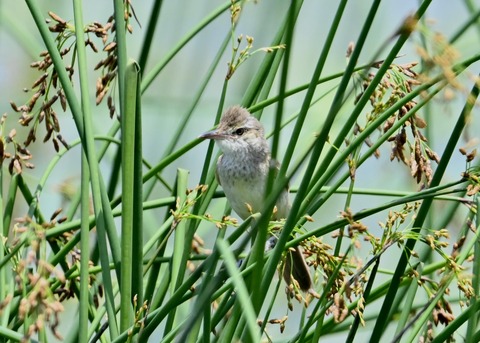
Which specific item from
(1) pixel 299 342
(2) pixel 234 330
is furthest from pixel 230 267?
(1) pixel 299 342

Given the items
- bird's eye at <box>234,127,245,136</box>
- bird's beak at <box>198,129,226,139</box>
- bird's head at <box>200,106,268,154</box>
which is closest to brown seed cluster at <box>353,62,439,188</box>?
bird's beak at <box>198,129,226,139</box>

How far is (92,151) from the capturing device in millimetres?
1635

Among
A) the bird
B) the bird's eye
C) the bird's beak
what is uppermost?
the bird's beak

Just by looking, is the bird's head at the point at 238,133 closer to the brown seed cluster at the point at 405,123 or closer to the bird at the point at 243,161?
the bird at the point at 243,161

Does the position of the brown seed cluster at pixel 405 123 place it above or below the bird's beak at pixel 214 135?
above

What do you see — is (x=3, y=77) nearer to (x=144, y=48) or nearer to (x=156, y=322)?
(x=144, y=48)

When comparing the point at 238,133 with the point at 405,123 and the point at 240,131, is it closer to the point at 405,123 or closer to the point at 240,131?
the point at 240,131

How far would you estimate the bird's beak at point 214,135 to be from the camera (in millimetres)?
2420

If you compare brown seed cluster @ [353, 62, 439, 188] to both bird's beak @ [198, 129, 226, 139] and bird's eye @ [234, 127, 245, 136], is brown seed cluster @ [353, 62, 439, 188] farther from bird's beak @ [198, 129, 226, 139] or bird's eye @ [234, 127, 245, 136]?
bird's eye @ [234, 127, 245, 136]

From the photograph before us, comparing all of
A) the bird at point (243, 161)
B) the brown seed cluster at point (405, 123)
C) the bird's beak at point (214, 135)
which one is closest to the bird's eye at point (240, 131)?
the bird at point (243, 161)

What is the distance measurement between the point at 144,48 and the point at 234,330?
2.60ft

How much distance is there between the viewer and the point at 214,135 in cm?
255

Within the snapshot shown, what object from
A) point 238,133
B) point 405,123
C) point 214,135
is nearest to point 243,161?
point 238,133

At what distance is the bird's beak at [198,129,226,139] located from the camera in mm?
2420
